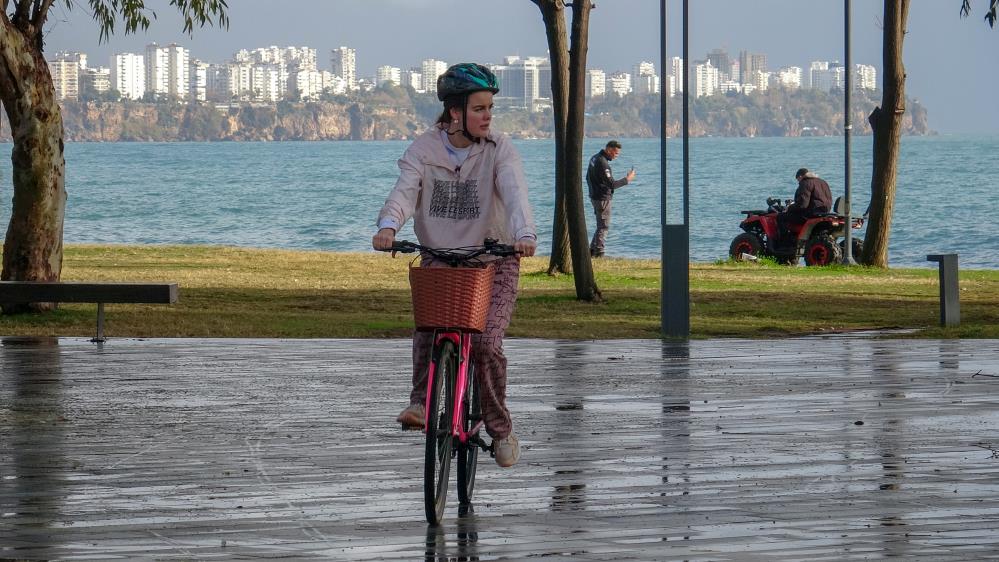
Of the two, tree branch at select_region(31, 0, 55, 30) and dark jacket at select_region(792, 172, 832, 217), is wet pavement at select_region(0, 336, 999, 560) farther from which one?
dark jacket at select_region(792, 172, 832, 217)

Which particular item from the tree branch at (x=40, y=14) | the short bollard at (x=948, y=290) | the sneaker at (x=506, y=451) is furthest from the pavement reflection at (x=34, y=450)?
the short bollard at (x=948, y=290)

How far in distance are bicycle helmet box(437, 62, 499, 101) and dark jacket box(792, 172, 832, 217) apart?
23.0 metres

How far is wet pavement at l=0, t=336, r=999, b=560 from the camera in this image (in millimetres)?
6652

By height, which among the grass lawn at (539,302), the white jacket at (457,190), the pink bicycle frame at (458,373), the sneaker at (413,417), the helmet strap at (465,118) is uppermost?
the helmet strap at (465,118)

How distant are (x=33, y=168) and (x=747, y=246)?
16.0m

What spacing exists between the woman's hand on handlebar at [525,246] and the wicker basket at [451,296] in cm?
15

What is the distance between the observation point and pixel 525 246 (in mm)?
6977

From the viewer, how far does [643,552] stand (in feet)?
21.1

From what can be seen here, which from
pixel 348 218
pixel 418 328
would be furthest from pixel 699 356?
pixel 348 218

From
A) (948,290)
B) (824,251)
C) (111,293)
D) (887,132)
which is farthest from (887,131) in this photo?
(111,293)

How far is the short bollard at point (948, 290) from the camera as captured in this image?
54.5ft

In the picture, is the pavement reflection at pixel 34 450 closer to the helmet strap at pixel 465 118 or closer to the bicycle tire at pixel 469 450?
the bicycle tire at pixel 469 450

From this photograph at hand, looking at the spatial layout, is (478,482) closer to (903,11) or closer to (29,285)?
(29,285)

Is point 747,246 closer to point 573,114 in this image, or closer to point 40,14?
point 573,114
